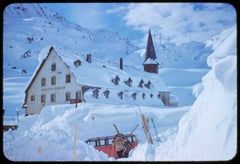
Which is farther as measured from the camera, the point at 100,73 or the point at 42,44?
the point at 100,73

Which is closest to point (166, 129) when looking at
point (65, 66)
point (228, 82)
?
point (228, 82)

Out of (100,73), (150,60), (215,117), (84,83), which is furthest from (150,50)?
(215,117)

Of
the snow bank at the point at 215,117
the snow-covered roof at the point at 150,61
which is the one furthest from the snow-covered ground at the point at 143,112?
the snow-covered roof at the point at 150,61

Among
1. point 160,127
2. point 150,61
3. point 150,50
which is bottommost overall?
point 160,127

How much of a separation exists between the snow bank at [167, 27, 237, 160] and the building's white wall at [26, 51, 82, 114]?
129 centimetres

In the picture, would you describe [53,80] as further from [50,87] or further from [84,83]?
[84,83]

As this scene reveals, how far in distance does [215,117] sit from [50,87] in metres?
1.83

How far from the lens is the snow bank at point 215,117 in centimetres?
412

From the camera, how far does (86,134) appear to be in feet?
14.0

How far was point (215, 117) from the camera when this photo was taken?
4.16 metres

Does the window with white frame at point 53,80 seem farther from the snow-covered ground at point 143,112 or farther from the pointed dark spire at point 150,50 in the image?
the pointed dark spire at point 150,50

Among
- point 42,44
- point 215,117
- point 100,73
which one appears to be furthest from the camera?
point 100,73

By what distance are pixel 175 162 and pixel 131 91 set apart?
92 cm

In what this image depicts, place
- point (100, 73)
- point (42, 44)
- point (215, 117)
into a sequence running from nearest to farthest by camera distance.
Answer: point (215, 117)
point (42, 44)
point (100, 73)
